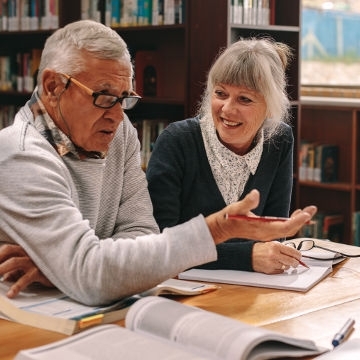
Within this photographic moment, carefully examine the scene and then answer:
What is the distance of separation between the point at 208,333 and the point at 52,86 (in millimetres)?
710

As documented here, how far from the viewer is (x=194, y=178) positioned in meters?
2.25

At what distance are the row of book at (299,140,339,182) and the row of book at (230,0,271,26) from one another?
1.04 metres

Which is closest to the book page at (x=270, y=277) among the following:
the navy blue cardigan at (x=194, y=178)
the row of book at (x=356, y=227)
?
the navy blue cardigan at (x=194, y=178)

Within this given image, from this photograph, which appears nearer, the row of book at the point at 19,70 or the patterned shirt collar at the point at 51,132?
the patterned shirt collar at the point at 51,132

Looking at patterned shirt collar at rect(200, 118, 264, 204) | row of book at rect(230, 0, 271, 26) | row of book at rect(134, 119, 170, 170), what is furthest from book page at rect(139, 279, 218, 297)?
row of book at rect(134, 119, 170, 170)

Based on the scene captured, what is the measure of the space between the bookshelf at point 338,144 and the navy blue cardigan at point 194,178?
7.46 ft

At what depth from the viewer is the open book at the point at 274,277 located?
1.77 metres


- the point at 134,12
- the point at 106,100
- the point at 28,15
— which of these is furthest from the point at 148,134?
the point at 106,100

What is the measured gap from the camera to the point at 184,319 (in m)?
1.29

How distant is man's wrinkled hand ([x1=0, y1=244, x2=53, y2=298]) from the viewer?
1.53 metres

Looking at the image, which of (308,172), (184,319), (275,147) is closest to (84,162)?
(184,319)

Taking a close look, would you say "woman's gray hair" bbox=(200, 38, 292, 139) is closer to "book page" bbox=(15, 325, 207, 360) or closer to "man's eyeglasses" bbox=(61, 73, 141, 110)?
"man's eyeglasses" bbox=(61, 73, 141, 110)

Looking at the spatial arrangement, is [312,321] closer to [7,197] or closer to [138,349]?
[138,349]

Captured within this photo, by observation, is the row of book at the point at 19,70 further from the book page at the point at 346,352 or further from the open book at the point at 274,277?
the book page at the point at 346,352
